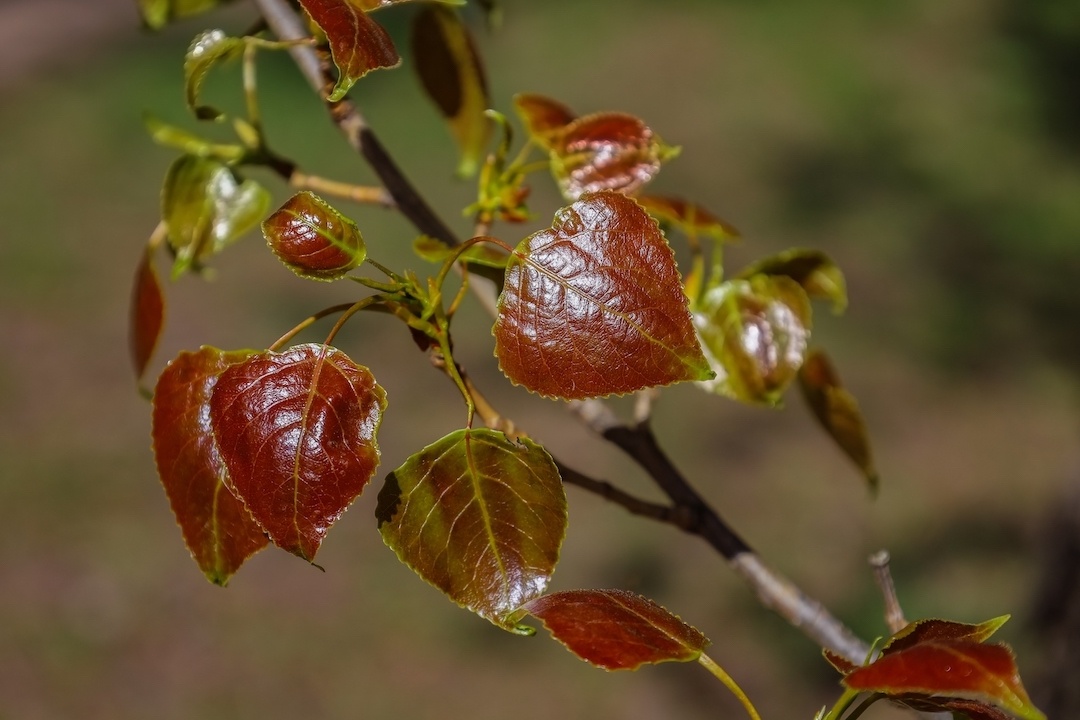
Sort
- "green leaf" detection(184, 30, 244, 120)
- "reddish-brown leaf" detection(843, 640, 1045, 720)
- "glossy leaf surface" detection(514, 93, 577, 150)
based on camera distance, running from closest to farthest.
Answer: "reddish-brown leaf" detection(843, 640, 1045, 720)
"green leaf" detection(184, 30, 244, 120)
"glossy leaf surface" detection(514, 93, 577, 150)

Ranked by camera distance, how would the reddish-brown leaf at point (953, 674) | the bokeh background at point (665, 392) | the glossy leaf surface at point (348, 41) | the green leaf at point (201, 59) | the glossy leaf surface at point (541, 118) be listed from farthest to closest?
1. the bokeh background at point (665, 392)
2. the glossy leaf surface at point (541, 118)
3. the green leaf at point (201, 59)
4. the glossy leaf surface at point (348, 41)
5. the reddish-brown leaf at point (953, 674)

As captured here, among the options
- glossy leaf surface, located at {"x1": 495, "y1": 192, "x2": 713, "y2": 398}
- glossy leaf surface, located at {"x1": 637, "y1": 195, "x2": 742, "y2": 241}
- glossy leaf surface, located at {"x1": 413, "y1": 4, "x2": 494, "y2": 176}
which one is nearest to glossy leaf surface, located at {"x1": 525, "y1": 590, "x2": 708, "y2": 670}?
glossy leaf surface, located at {"x1": 495, "y1": 192, "x2": 713, "y2": 398}

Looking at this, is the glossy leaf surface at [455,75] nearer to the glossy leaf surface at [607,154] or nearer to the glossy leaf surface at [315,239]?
the glossy leaf surface at [607,154]

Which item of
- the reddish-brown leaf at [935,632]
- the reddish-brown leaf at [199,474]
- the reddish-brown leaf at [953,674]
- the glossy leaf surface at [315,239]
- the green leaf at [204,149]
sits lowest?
the reddish-brown leaf at [199,474]

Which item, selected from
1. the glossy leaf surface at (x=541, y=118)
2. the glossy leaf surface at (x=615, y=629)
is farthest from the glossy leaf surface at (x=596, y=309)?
the glossy leaf surface at (x=541, y=118)

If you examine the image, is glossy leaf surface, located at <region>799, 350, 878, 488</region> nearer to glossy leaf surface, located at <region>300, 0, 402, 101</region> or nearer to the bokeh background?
glossy leaf surface, located at <region>300, 0, 402, 101</region>

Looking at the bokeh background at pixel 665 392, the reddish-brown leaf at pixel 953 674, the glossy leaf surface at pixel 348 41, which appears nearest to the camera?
the reddish-brown leaf at pixel 953 674

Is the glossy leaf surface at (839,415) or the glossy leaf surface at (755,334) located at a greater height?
the glossy leaf surface at (755,334)
